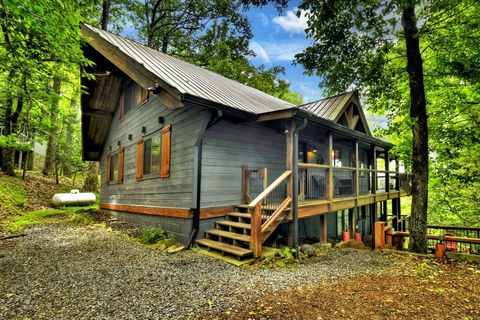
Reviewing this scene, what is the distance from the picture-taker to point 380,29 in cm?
650

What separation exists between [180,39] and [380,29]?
14216 mm

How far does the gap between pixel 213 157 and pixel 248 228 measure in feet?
6.86

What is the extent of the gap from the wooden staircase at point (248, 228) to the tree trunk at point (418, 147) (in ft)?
10.7

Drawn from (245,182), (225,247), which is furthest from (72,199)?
(225,247)

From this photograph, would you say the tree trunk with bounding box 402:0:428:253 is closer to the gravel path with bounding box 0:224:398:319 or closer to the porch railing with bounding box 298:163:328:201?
the gravel path with bounding box 0:224:398:319

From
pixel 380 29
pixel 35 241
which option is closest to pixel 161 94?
pixel 35 241

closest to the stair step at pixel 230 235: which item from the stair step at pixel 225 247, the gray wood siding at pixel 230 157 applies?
the stair step at pixel 225 247

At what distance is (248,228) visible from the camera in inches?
235

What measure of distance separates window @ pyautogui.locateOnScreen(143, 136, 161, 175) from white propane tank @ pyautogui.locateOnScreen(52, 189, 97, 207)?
661 cm

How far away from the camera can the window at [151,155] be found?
8.23 metres

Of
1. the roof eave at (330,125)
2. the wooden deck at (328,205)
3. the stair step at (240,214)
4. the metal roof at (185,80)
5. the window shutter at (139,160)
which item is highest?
the metal roof at (185,80)

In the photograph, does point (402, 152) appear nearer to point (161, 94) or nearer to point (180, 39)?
point (161, 94)

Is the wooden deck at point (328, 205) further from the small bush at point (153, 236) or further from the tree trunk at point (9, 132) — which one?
the tree trunk at point (9, 132)

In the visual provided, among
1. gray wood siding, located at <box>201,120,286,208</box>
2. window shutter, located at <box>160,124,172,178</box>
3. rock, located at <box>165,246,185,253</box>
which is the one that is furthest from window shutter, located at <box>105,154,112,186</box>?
gray wood siding, located at <box>201,120,286,208</box>
